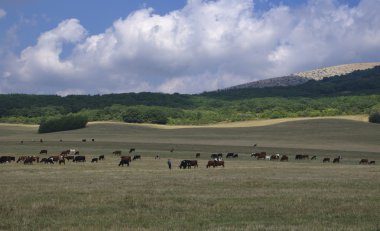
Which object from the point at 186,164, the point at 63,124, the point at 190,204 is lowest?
the point at 190,204

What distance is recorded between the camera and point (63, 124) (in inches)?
5084

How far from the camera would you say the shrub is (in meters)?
128

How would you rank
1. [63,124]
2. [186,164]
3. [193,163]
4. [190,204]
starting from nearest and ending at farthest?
[190,204], [186,164], [193,163], [63,124]

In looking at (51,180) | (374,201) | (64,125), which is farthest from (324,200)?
(64,125)

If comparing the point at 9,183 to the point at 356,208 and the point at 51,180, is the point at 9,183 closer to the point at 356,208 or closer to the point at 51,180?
the point at 51,180

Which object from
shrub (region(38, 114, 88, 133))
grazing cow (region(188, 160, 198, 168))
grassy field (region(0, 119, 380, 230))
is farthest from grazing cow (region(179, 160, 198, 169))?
shrub (region(38, 114, 88, 133))

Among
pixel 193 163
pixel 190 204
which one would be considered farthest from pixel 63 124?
pixel 190 204

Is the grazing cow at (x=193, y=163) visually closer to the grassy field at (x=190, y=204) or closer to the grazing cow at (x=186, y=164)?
the grazing cow at (x=186, y=164)

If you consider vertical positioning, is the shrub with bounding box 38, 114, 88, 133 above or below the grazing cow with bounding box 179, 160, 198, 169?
above

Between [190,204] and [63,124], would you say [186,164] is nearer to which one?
[190,204]

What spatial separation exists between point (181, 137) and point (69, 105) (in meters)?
102

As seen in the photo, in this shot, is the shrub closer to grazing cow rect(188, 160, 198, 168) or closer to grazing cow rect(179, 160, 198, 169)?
grazing cow rect(188, 160, 198, 168)

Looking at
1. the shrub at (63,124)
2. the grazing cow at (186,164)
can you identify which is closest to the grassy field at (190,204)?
the grazing cow at (186,164)

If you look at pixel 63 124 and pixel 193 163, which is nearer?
pixel 193 163
